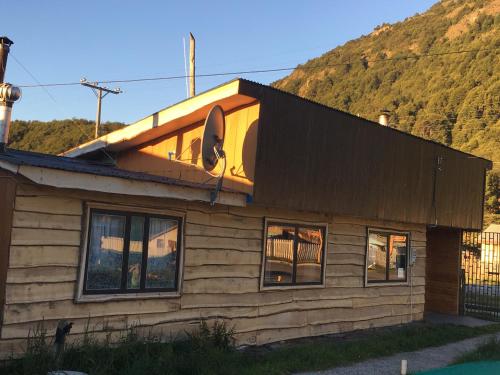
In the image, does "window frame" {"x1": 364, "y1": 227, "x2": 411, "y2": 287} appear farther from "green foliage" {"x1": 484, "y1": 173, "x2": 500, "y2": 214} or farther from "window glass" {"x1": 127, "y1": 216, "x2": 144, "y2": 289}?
"green foliage" {"x1": 484, "y1": 173, "x2": 500, "y2": 214}

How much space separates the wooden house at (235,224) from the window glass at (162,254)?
2cm

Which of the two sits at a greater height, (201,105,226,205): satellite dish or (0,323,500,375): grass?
(201,105,226,205): satellite dish

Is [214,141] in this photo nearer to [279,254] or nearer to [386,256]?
[279,254]

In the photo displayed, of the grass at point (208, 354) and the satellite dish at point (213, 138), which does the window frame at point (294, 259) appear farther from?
the satellite dish at point (213, 138)

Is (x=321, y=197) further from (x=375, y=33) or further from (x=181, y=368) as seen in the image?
(x=375, y=33)

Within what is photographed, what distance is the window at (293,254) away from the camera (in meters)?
10.0

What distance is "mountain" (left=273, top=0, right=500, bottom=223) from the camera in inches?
2280

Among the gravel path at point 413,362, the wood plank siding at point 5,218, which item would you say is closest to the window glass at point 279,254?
the gravel path at point 413,362

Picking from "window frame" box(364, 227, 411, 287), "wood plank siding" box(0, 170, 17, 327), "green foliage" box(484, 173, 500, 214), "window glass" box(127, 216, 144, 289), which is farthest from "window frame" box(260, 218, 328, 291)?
"green foliage" box(484, 173, 500, 214)

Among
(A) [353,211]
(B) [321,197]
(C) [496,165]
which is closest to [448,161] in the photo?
(A) [353,211]

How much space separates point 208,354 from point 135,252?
5.95 feet

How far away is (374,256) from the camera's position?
40.7 feet

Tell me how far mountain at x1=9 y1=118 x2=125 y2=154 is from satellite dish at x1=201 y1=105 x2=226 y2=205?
32.8 m

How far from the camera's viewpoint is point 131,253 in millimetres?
7930
